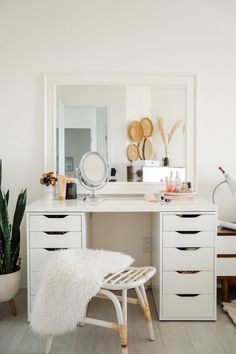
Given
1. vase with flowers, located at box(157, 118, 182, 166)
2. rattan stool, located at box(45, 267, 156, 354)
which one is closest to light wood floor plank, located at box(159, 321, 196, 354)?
rattan stool, located at box(45, 267, 156, 354)

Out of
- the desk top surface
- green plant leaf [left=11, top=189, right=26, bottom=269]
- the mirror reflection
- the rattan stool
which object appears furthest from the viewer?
the mirror reflection

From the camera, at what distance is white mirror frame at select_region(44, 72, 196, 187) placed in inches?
111

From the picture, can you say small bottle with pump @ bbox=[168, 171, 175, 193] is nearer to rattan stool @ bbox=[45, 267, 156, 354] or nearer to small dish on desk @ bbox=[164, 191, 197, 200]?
small dish on desk @ bbox=[164, 191, 197, 200]

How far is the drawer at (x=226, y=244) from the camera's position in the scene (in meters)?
2.47

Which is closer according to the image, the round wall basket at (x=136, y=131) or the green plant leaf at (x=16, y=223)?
the green plant leaf at (x=16, y=223)

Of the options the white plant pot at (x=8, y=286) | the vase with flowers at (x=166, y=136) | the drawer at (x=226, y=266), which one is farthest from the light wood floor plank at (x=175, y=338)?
the vase with flowers at (x=166, y=136)

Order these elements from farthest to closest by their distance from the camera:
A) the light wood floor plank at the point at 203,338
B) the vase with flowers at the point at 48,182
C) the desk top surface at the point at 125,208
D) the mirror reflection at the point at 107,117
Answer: the mirror reflection at the point at 107,117
the vase with flowers at the point at 48,182
the desk top surface at the point at 125,208
the light wood floor plank at the point at 203,338

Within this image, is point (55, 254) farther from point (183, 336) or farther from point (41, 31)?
point (41, 31)

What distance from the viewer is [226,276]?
2.49 meters

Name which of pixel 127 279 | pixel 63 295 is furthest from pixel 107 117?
pixel 63 295

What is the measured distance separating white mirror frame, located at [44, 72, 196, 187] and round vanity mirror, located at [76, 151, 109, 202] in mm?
307

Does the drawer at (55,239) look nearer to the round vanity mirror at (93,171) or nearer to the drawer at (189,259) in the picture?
the round vanity mirror at (93,171)

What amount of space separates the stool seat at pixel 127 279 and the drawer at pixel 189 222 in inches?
14.1

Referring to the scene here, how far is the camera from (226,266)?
2477 mm
